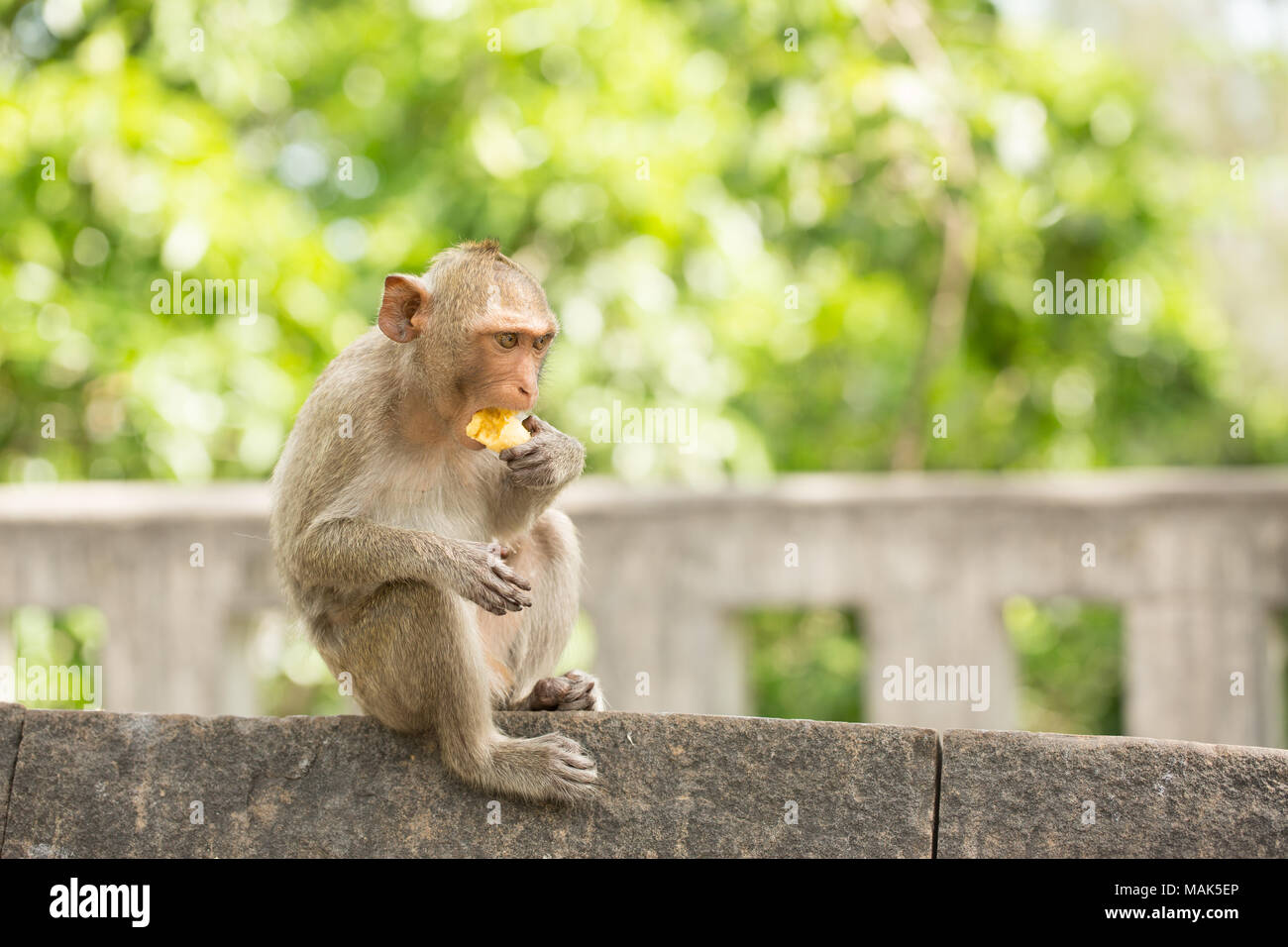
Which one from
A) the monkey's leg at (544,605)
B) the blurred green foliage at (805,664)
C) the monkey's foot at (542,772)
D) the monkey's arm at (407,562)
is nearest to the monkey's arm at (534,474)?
the monkey's leg at (544,605)

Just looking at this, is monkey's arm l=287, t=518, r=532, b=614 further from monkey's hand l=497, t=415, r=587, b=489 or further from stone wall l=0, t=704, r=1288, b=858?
stone wall l=0, t=704, r=1288, b=858

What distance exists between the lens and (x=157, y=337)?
1027 cm

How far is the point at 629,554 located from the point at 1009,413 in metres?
4.71

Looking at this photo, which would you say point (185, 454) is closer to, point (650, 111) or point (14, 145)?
point (14, 145)

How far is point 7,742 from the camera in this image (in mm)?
5141

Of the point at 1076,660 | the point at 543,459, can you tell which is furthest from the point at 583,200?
the point at 1076,660

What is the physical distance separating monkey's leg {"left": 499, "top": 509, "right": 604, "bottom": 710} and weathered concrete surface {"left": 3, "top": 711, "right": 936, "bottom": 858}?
45 cm

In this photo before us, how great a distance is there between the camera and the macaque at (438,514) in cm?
483

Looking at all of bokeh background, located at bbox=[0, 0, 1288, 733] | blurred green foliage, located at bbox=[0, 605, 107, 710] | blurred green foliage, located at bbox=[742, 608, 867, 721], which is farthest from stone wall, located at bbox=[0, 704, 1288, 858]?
blurred green foliage, located at bbox=[742, 608, 867, 721]

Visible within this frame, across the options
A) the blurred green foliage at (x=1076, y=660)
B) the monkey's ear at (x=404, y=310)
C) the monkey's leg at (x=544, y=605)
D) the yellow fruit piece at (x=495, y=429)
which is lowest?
the blurred green foliage at (x=1076, y=660)

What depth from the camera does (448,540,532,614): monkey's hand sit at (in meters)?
4.74

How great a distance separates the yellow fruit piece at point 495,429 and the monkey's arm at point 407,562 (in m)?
0.37

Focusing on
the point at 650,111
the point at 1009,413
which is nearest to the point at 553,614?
the point at 650,111

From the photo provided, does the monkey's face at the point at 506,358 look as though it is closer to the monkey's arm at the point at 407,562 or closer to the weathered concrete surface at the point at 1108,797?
the monkey's arm at the point at 407,562
